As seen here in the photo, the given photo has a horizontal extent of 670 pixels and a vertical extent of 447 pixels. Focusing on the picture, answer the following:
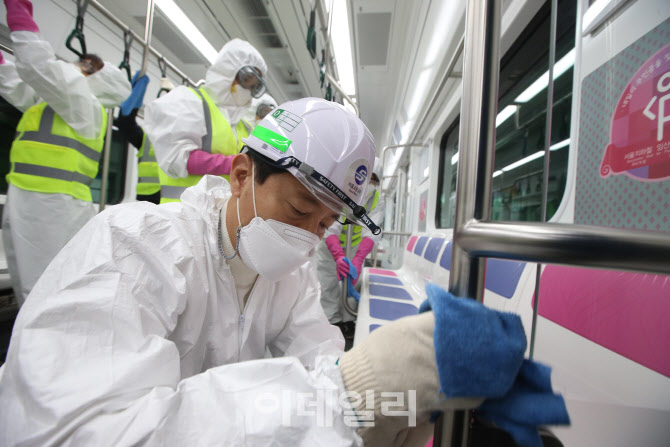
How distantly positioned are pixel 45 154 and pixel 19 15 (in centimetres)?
85

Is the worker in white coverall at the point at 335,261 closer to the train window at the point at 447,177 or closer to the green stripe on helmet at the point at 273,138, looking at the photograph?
the train window at the point at 447,177

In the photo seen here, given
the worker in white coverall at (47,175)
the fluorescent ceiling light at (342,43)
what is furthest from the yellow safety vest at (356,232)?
the worker in white coverall at (47,175)

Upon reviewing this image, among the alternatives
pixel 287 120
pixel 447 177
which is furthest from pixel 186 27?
pixel 287 120

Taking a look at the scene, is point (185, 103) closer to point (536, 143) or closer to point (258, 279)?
point (258, 279)

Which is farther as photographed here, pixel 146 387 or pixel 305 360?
pixel 305 360

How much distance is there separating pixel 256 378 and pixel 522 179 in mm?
1876

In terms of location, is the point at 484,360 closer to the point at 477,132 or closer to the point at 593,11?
the point at 477,132

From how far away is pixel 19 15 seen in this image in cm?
170

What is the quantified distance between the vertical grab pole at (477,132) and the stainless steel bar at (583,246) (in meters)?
0.04

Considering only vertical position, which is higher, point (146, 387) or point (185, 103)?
point (185, 103)

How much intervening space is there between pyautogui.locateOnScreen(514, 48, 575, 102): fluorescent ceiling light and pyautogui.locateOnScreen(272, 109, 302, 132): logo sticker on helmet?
3.60 feet

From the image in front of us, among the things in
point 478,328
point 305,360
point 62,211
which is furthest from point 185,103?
point 478,328

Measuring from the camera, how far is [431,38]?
2508mm

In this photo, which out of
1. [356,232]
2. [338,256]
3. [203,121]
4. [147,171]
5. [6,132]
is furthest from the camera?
[356,232]
